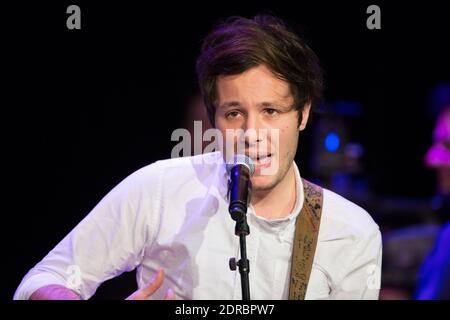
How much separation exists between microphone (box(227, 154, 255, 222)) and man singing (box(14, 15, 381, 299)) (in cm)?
39

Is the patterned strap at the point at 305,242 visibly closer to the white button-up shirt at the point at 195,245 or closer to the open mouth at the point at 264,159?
the white button-up shirt at the point at 195,245

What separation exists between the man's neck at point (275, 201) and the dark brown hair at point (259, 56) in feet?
1.22


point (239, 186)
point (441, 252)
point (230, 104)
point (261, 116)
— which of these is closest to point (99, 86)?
point (230, 104)

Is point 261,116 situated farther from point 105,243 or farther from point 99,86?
point 99,86

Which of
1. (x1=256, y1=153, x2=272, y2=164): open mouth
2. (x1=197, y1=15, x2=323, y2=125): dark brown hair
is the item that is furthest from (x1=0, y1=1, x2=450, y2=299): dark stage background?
(x1=256, y1=153, x2=272, y2=164): open mouth

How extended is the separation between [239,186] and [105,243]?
0.91 m

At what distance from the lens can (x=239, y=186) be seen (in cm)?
198

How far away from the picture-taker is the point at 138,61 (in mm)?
3451

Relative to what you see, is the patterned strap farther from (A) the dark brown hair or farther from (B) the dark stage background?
(B) the dark stage background

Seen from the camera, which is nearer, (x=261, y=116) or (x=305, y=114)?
(x=261, y=116)

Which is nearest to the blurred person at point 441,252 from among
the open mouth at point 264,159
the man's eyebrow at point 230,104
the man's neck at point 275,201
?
the man's neck at point 275,201

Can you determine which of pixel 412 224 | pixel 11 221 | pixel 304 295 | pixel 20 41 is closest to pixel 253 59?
pixel 304 295

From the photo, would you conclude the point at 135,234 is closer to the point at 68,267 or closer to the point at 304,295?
the point at 68,267

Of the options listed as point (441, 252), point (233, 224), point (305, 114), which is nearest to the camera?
point (233, 224)
